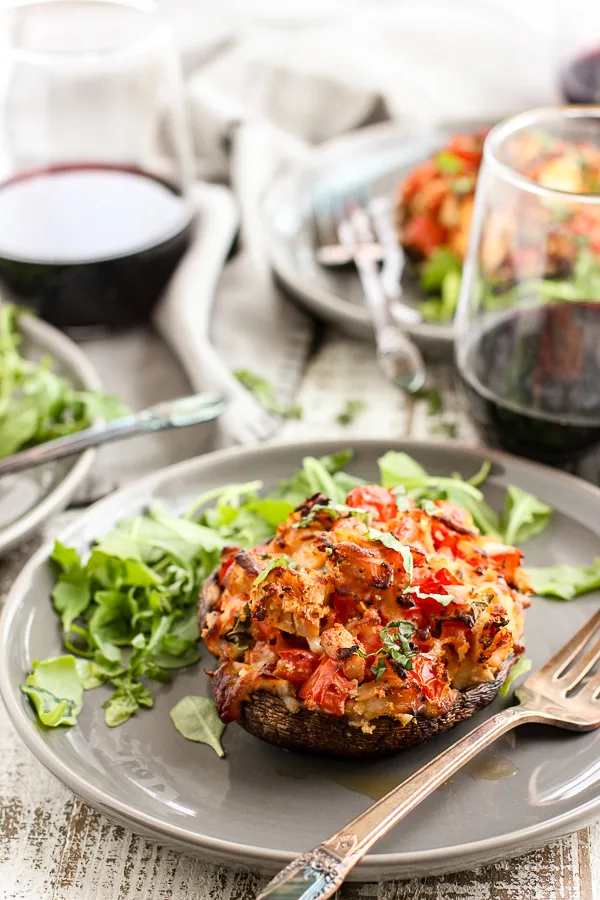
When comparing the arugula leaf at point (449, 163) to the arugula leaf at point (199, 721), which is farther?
the arugula leaf at point (449, 163)

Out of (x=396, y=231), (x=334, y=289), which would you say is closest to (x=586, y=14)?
(x=396, y=231)

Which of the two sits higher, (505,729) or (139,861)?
(505,729)

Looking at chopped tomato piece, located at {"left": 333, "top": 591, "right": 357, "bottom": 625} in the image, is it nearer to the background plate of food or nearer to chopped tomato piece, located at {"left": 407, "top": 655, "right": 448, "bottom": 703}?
chopped tomato piece, located at {"left": 407, "top": 655, "right": 448, "bottom": 703}

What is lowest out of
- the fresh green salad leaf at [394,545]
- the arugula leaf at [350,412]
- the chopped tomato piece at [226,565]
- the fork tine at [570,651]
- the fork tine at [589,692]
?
the arugula leaf at [350,412]

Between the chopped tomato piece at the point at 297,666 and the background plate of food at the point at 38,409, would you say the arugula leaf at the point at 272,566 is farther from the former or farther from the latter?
the background plate of food at the point at 38,409

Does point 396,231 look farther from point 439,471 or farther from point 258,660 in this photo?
point 258,660

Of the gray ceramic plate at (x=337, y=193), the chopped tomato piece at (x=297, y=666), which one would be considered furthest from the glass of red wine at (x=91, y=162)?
the chopped tomato piece at (x=297, y=666)

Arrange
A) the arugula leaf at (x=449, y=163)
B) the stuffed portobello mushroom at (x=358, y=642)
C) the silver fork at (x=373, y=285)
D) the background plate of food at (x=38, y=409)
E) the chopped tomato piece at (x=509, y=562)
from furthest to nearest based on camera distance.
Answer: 1. the arugula leaf at (x=449, y=163)
2. the silver fork at (x=373, y=285)
3. the background plate of food at (x=38, y=409)
4. the chopped tomato piece at (x=509, y=562)
5. the stuffed portobello mushroom at (x=358, y=642)
